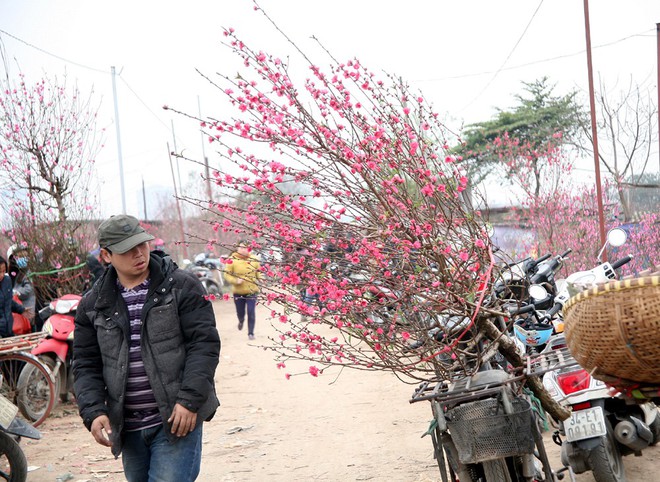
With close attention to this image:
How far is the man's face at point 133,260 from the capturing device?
368cm

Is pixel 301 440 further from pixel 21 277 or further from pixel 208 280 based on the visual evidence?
pixel 208 280

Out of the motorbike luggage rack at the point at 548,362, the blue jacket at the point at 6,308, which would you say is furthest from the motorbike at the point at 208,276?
the motorbike luggage rack at the point at 548,362

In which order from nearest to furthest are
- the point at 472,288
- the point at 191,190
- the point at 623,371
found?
the point at 623,371 → the point at 472,288 → the point at 191,190

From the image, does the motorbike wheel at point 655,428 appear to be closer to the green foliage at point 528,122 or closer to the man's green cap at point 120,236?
the man's green cap at point 120,236

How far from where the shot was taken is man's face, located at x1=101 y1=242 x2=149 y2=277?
3684mm

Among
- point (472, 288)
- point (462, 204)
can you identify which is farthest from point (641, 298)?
point (462, 204)

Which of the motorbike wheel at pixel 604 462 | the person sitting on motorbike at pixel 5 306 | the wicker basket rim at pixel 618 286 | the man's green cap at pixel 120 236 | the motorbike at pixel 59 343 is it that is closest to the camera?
the wicker basket rim at pixel 618 286

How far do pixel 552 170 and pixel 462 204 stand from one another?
1319 centimetres

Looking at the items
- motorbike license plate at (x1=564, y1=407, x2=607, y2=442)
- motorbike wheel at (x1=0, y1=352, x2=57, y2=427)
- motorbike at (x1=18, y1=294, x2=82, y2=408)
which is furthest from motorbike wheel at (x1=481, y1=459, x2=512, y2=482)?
motorbike at (x1=18, y1=294, x2=82, y2=408)

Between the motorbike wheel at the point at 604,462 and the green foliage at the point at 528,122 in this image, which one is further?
the green foliage at the point at 528,122

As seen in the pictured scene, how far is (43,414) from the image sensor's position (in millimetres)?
8312

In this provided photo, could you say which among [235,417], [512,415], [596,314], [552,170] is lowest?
[235,417]

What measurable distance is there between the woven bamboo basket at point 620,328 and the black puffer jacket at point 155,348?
5.88ft

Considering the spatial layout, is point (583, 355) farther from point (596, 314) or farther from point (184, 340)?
point (184, 340)
